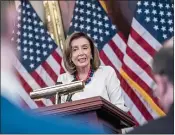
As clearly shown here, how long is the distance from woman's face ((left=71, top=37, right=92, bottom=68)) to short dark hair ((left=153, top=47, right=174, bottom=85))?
114cm

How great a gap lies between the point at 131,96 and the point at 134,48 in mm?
430

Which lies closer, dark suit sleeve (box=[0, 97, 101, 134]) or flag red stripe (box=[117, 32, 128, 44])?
dark suit sleeve (box=[0, 97, 101, 134])

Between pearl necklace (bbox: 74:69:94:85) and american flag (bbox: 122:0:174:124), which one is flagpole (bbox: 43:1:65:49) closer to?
american flag (bbox: 122:0:174:124)

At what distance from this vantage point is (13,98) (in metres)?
0.67

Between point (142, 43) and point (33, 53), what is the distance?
44.1 inches

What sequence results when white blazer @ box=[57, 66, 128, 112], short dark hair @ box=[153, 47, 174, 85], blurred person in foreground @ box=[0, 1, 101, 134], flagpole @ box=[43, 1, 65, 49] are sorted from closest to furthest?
blurred person in foreground @ box=[0, 1, 101, 134] < short dark hair @ box=[153, 47, 174, 85] < white blazer @ box=[57, 66, 128, 112] < flagpole @ box=[43, 1, 65, 49]

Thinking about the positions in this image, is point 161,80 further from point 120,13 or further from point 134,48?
point 120,13

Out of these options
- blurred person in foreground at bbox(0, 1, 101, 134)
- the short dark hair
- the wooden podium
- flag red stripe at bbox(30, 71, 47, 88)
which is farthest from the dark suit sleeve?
flag red stripe at bbox(30, 71, 47, 88)

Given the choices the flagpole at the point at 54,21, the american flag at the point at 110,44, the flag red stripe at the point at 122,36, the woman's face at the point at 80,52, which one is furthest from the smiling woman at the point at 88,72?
the flagpole at the point at 54,21

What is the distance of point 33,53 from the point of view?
424cm

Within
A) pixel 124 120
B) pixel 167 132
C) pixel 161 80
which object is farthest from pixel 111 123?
pixel 167 132

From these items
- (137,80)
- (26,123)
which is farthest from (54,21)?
(26,123)

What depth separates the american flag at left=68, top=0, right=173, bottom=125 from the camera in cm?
363

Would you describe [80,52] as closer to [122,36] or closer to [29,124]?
[29,124]
